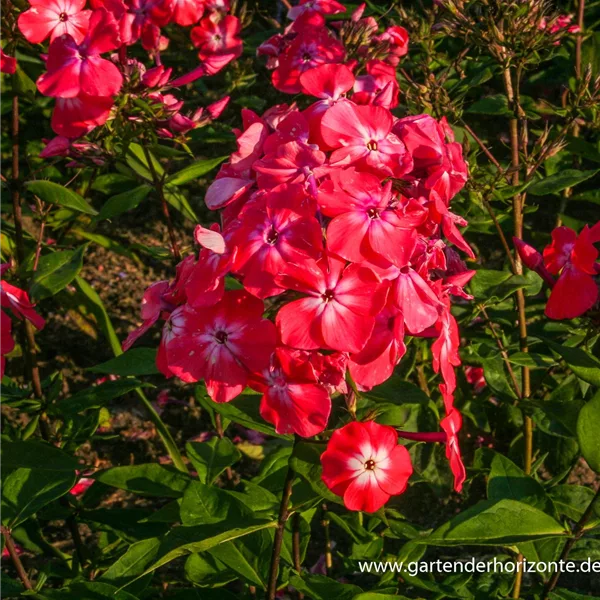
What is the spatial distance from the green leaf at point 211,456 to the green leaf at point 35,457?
0.27 metres

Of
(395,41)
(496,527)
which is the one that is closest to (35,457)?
(496,527)

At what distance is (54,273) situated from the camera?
164cm

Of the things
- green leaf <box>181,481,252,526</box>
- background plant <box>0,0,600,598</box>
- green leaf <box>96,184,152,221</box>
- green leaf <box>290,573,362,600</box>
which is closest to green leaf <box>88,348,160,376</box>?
background plant <box>0,0,600,598</box>

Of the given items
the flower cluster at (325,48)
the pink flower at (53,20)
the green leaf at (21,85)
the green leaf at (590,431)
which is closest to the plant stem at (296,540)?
the green leaf at (590,431)

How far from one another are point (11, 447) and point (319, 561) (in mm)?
942

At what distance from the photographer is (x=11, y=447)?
1.36 m

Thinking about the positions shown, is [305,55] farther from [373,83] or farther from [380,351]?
[380,351]

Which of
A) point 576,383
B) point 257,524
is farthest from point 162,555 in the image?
point 576,383

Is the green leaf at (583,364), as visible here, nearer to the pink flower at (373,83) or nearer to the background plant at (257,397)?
the background plant at (257,397)

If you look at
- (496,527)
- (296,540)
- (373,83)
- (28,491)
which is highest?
(373,83)

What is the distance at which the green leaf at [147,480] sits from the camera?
4.79ft

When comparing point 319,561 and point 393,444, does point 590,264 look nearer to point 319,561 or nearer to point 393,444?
point 393,444

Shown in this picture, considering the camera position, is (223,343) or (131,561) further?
(131,561)

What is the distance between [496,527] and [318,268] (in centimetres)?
48
